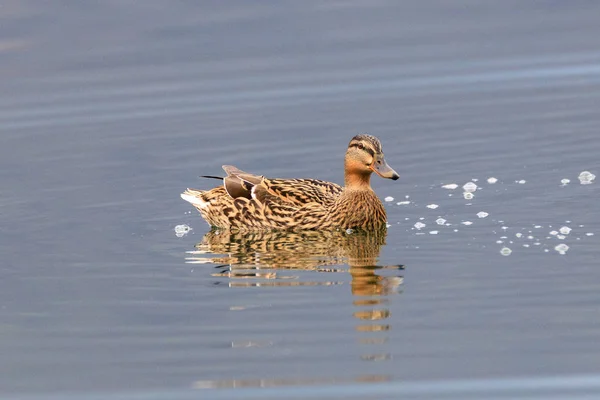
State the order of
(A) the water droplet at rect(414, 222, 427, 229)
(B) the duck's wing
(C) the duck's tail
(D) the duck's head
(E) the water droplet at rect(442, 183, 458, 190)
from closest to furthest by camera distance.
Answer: (A) the water droplet at rect(414, 222, 427, 229) < (D) the duck's head < (B) the duck's wing < (C) the duck's tail < (E) the water droplet at rect(442, 183, 458, 190)

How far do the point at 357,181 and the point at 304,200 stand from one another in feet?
1.98

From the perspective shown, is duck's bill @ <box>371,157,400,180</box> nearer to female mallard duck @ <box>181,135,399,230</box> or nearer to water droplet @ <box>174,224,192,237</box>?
female mallard duck @ <box>181,135,399,230</box>

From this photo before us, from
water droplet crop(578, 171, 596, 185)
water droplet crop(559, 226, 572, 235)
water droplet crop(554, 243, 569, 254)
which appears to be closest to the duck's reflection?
water droplet crop(554, 243, 569, 254)

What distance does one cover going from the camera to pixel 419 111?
759 inches

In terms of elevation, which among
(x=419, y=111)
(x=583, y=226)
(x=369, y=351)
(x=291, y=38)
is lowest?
(x=369, y=351)

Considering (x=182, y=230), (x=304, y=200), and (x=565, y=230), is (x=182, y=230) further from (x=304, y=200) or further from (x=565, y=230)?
(x=565, y=230)

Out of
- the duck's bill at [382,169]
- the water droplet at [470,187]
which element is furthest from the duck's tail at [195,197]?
the water droplet at [470,187]

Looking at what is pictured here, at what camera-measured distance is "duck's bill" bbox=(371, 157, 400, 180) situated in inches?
577

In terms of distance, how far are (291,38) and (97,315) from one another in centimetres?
1275

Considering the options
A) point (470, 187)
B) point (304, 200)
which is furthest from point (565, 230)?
point (304, 200)

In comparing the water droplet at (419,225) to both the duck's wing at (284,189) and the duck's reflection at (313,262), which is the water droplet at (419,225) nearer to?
the duck's reflection at (313,262)

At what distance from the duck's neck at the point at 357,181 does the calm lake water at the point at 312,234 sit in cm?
51

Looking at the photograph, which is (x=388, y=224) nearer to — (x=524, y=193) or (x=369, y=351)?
(x=524, y=193)

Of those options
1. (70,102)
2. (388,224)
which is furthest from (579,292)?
(70,102)
